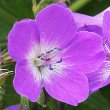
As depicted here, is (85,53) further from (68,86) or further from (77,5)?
(77,5)

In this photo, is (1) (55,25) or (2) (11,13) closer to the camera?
(1) (55,25)

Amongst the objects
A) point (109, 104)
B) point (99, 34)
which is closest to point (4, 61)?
point (99, 34)

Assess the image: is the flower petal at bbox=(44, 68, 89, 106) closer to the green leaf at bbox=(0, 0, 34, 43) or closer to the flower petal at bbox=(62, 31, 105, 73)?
the flower petal at bbox=(62, 31, 105, 73)

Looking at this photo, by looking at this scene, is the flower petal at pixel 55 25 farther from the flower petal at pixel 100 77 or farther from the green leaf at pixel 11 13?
the green leaf at pixel 11 13

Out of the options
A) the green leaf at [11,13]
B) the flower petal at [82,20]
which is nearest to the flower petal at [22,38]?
the flower petal at [82,20]

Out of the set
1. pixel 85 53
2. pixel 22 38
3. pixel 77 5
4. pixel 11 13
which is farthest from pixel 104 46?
pixel 11 13

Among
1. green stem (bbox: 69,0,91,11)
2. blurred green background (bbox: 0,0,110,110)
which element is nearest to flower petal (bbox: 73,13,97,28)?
blurred green background (bbox: 0,0,110,110)

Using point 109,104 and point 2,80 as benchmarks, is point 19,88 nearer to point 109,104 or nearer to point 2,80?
point 2,80
